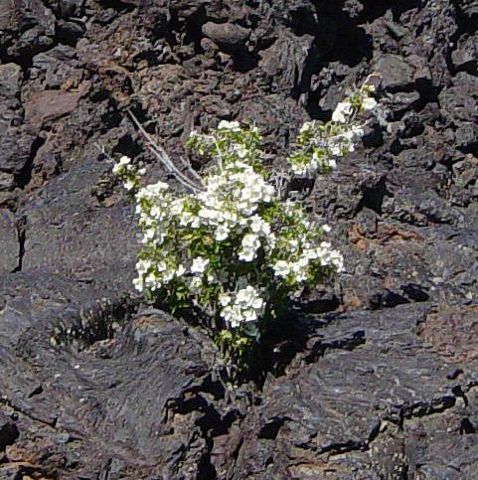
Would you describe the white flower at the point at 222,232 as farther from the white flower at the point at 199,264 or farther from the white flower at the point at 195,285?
the white flower at the point at 195,285

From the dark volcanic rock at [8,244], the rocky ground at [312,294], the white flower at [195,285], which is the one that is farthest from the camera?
the dark volcanic rock at [8,244]

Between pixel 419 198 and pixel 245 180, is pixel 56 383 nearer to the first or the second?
pixel 245 180

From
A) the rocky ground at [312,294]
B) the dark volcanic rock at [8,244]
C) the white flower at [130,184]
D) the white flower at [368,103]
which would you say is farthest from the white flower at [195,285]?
the dark volcanic rock at [8,244]

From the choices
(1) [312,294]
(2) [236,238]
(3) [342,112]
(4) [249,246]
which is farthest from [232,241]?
(1) [312,294]

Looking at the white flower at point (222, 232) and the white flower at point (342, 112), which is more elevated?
the white flower at point (342, 112)

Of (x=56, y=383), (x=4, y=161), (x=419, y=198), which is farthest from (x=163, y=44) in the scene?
(x=56, y=383)

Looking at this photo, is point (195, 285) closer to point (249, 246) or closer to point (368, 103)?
point (249, 246)

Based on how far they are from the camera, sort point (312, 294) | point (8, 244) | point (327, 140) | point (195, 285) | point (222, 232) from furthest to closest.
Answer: point (8, 244), point (312, 294), point (327, 140), point (195, 285), point (222, 232)
